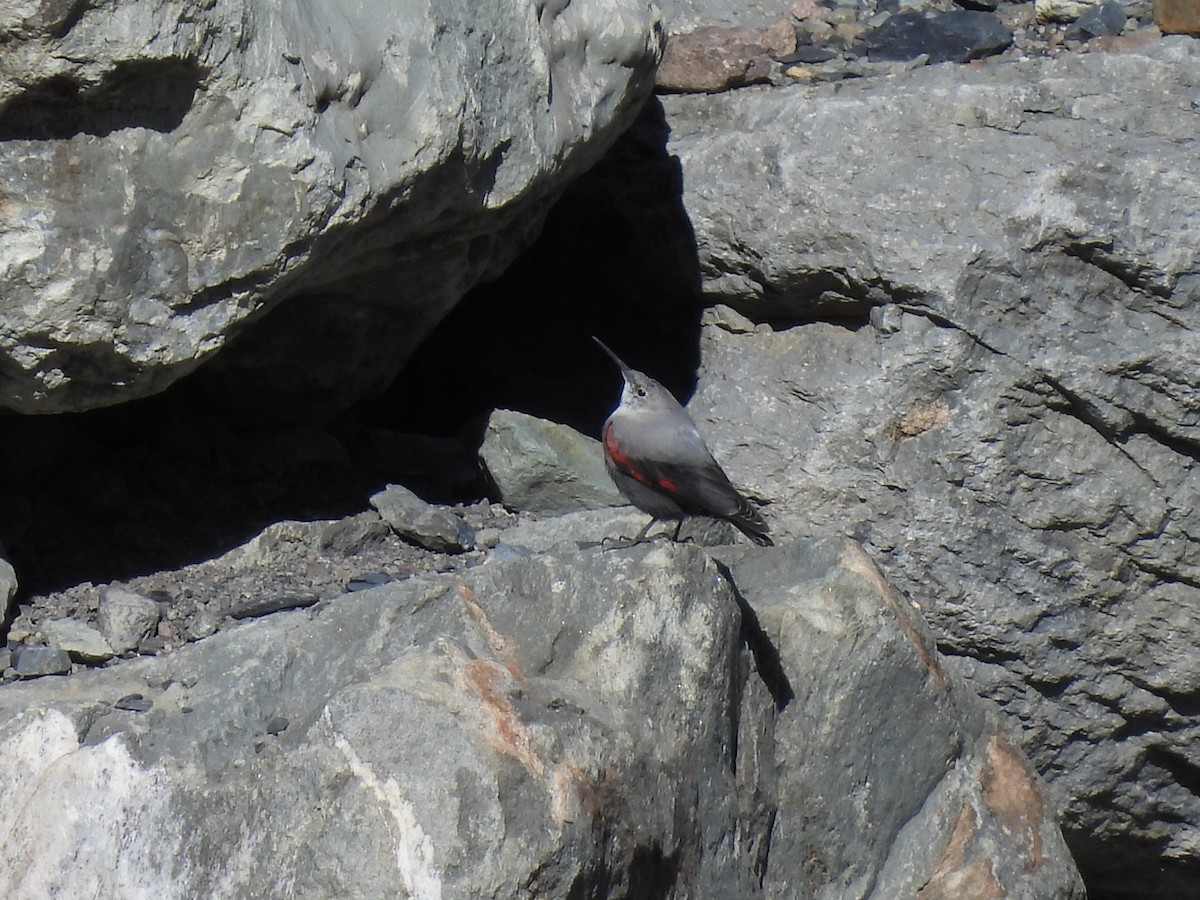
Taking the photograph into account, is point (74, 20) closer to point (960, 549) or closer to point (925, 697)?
point (925, 697)

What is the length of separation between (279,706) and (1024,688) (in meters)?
2.77

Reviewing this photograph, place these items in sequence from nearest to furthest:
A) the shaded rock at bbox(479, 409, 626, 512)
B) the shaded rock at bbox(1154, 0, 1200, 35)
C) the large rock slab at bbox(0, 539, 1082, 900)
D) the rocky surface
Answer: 1. the large rock slab at bbox(0, 539, 1082, 900)
2. the rocky surface
3. the shaded rock at bbox(479, 409, 626, 512)
4. the shaded rock at bbox(1154, 0, 1200, 35)

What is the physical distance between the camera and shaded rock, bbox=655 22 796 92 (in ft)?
16.9

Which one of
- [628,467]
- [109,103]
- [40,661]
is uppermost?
[109,103]

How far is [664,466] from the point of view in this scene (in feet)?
13.9

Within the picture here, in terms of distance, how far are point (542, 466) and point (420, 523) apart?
54 centimetres

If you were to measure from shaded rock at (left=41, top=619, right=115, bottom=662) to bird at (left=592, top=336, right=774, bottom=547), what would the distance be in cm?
150

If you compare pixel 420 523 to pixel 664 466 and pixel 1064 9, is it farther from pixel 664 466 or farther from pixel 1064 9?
pixel 1064 9

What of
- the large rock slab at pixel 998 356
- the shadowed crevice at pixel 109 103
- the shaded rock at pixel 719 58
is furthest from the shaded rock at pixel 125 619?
the shaded rock at pixel 719 58

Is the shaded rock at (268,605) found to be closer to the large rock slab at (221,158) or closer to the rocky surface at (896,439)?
the rocky surface at (896,439)

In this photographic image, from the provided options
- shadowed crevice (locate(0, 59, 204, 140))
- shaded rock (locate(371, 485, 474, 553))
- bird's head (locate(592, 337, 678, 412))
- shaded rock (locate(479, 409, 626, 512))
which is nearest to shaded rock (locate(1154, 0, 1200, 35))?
bird's head (locate(592, 337, 678, 412))

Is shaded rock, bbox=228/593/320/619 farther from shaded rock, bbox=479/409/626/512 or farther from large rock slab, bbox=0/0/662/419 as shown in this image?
shaded rock, bbox=479/409/626/512

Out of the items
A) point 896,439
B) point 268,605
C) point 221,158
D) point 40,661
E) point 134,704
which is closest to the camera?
point 134,704

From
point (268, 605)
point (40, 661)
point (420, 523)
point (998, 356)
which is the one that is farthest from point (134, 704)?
point (998, 356)
